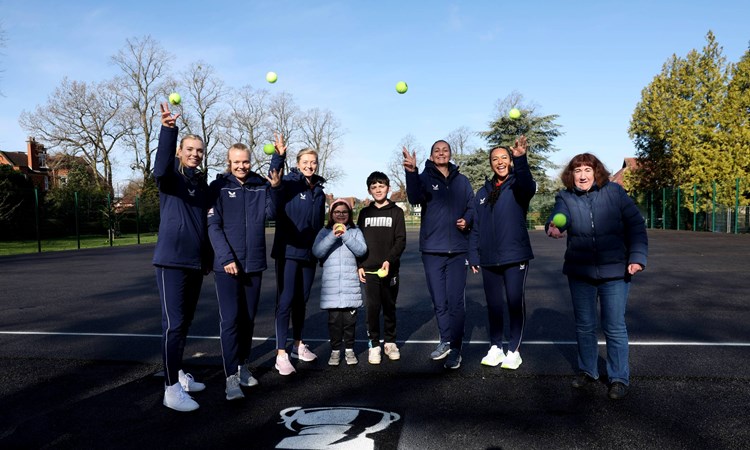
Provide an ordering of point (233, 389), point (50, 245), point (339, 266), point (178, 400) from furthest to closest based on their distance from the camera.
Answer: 1. point (50, 245)
2. point (339, 266)
3. point (233, 389)
4. point (178, 400)

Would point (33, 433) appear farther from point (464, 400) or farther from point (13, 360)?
point (464, 400)

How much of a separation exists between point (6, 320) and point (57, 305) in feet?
4.03

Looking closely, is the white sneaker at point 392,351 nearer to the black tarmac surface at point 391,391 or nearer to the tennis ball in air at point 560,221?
the black tarmac surface at point 391,391

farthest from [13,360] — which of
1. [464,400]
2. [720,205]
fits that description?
[720,205]

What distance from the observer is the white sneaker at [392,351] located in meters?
5.49

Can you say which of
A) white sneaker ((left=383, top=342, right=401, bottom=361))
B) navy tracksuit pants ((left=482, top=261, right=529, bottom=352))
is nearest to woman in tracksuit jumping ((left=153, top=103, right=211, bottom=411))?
white sneaker ((left=383, top=342, right=401, bottom=361))

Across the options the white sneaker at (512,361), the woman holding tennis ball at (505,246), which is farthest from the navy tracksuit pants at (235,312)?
the white sneaker at (512,361)

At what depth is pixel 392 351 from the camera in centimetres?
553

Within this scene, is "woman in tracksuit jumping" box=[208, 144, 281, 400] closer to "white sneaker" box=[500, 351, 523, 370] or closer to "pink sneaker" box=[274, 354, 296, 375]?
"pink sneaker" box=[274, 354, 296, 375]

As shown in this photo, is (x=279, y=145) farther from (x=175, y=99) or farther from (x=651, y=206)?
(x=651, y=206)

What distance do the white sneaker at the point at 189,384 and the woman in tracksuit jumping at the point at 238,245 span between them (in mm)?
244

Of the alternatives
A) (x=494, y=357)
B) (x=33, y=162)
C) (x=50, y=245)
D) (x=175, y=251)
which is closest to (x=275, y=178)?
(x=175, y=251)

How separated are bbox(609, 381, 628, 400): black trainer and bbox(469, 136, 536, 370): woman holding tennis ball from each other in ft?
3.21

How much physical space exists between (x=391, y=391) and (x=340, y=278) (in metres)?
1.41
